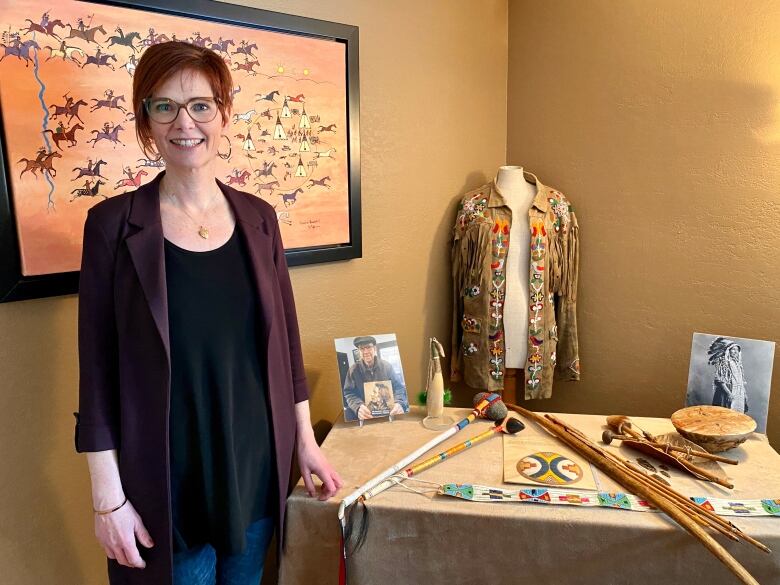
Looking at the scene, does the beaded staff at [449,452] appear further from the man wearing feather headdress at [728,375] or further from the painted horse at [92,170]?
the painted horse at [92,170]

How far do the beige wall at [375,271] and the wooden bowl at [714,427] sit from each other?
3.28 feet

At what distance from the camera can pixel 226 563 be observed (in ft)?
3.87

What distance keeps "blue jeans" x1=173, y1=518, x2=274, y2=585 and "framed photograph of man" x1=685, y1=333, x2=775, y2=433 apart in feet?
4.23

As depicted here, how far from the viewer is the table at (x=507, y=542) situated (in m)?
1.16

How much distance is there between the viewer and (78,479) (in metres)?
1.35

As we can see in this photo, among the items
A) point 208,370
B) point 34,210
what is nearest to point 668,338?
point 208,370

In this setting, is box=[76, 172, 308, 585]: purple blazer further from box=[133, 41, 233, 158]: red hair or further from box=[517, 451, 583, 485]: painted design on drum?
box=[517, 451, 583, 485]: painted design on drum

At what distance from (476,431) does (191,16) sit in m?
1.34

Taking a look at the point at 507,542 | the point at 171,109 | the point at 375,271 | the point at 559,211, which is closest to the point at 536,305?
the point at 559,211

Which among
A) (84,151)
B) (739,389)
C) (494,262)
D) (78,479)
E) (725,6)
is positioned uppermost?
(725,6)

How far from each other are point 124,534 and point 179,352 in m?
0.34

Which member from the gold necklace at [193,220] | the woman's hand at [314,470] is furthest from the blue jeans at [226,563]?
the gold necklace at [193,220]

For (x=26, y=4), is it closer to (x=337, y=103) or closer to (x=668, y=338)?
(x=337, y=103)

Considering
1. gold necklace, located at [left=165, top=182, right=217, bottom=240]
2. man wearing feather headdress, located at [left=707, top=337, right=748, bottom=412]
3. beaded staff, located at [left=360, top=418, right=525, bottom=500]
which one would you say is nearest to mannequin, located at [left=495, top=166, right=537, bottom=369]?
beaded staff, located at [left=360, top=418, right=525, bottom=500]
